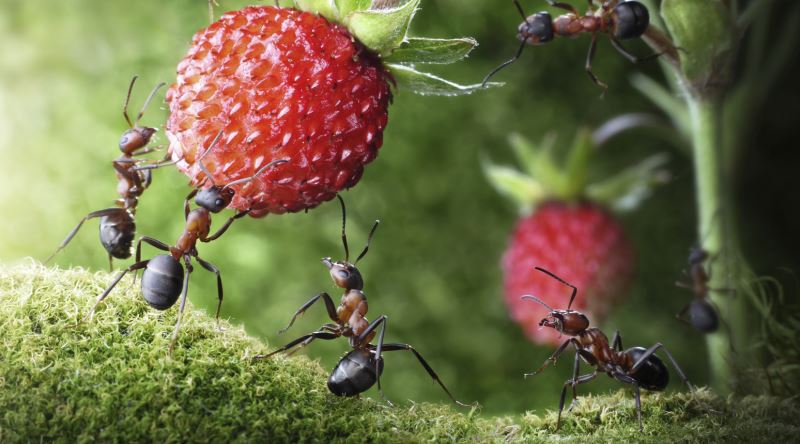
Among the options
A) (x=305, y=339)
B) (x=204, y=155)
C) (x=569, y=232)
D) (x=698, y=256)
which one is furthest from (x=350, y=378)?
(x=569, y=232)

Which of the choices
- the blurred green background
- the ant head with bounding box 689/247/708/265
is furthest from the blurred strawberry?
the ant head with bounding box 689/247/708/265

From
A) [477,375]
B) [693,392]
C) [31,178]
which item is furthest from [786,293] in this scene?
[31,178]

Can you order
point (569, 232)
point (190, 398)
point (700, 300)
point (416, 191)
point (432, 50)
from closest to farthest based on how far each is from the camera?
point (190, 398) → point (432, 50) → point (700, 300) → point (569, 232) → point (416, 191)

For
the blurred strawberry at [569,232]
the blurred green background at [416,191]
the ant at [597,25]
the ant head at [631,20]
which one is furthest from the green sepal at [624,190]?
the ant head at [631,20]

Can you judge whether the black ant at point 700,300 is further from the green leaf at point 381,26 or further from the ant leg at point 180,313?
the ant leg at point 180,313

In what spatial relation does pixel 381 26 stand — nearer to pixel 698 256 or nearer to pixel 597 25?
pixel 597 25

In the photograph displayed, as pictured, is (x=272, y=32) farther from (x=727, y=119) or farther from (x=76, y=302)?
(x=727, y=119)
